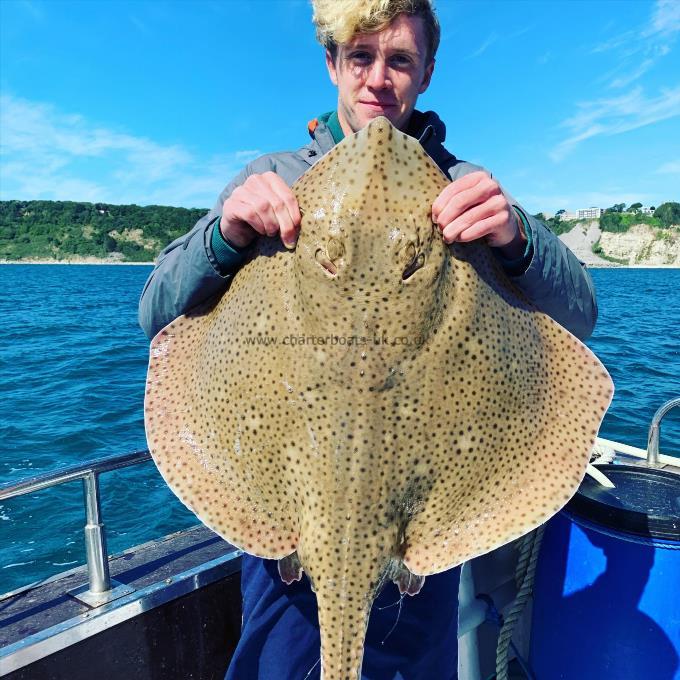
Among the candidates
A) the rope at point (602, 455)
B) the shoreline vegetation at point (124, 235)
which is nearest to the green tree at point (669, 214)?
the shoreline vegetation at point (124, 235)

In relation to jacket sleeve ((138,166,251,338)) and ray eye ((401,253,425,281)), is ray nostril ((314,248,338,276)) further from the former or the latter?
jacket sleeve ((138,166,251,338))

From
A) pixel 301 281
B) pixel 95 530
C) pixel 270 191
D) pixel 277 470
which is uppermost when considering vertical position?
pixel 270 191

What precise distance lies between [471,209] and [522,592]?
2.66 metres

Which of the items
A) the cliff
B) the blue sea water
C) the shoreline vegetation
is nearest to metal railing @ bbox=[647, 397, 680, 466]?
the blue sea water

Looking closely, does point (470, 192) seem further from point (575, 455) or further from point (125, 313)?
point (125, 313)

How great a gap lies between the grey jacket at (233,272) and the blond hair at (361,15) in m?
0.40

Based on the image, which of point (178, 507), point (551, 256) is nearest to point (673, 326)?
point (178, 507)

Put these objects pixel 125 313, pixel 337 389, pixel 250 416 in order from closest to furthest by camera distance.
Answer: pixel 337 389 < pixel 250 416 < pixel 125 313

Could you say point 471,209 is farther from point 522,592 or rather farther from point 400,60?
point 522,592

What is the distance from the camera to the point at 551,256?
7.12ft

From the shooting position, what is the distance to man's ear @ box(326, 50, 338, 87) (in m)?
2.44

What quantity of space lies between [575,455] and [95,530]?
2.44 m

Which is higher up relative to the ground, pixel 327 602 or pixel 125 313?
pixel 327 602

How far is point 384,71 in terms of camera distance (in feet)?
7.38
